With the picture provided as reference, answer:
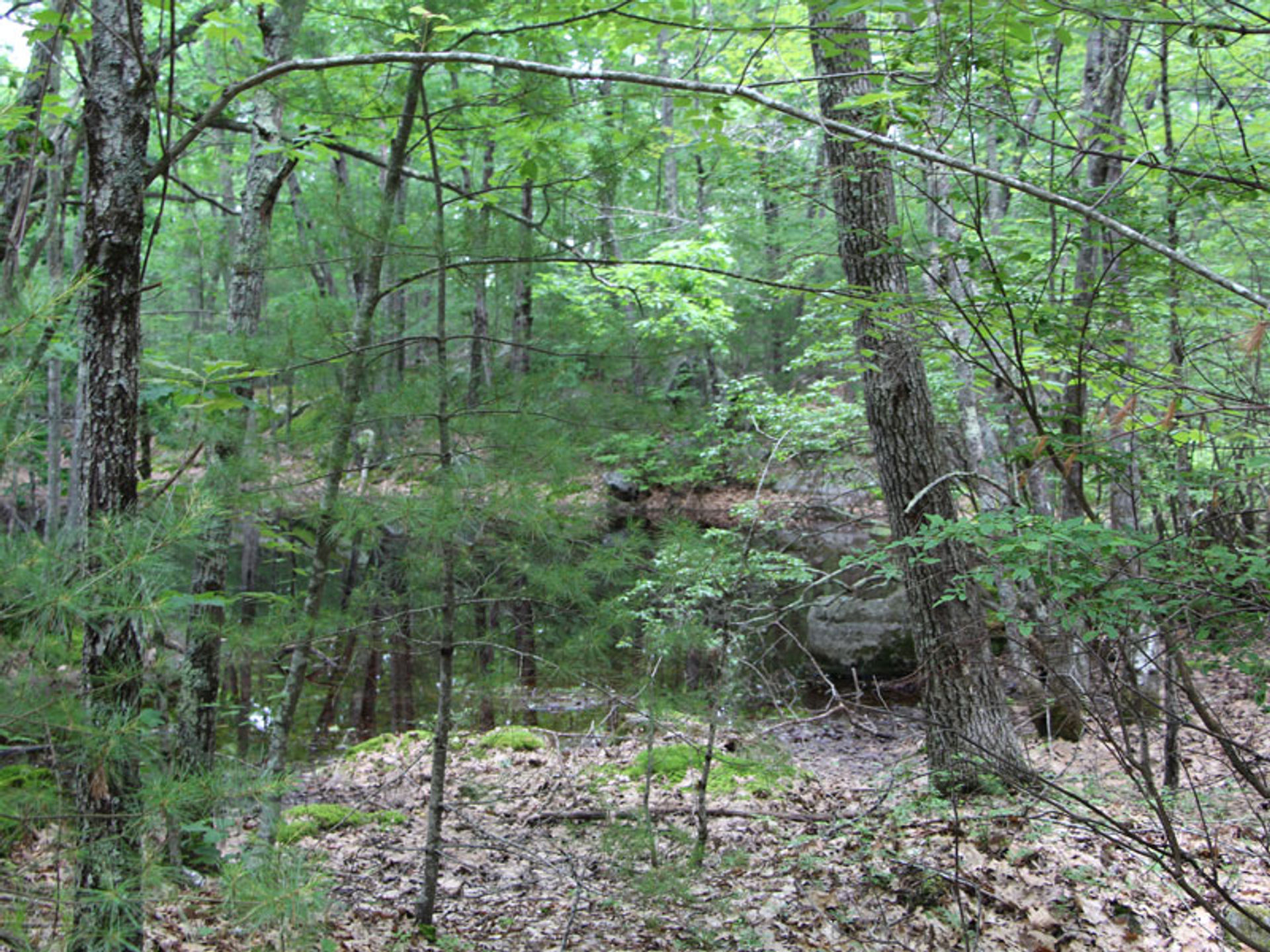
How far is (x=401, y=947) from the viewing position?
13.9 feet

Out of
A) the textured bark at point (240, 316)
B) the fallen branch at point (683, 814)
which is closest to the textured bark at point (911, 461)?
the fallen branch at point (683, 814)

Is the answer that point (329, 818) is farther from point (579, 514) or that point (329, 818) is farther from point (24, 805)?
point (24, 805)

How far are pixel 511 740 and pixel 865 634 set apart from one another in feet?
16.7

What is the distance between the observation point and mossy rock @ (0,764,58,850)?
2.18 meters

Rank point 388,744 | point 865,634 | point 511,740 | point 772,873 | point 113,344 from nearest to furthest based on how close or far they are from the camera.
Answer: point 113,344 < point 772,873 < point 511,740 < point 388,744 < point 865,634

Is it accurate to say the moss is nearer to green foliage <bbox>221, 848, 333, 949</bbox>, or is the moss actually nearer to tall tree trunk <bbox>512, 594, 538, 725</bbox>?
tall tree trunk <bbox>512, 594, 538, 725</bbox>

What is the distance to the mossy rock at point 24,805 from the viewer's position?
2.18m

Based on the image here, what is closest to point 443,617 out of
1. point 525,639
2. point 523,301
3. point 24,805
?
point 525,639

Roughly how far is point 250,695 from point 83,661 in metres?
8.12

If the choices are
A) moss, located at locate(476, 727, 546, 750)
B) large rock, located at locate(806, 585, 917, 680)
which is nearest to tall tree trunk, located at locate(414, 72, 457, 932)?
moss, located at locate(476, 727, 546, 750)

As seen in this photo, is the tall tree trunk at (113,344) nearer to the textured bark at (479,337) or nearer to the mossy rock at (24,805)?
the mossy rock at (24,805)

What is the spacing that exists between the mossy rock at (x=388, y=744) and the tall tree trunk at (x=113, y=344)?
208 inches

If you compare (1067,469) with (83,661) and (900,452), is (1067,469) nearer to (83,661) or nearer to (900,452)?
(900,452)

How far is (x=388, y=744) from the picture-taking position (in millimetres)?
8305
